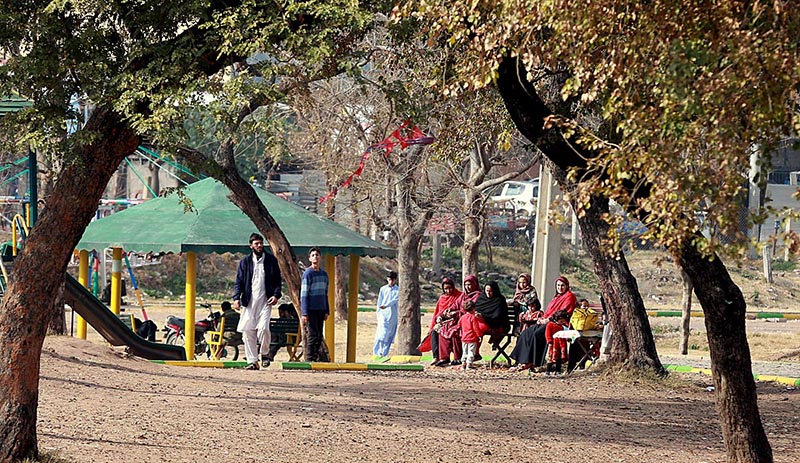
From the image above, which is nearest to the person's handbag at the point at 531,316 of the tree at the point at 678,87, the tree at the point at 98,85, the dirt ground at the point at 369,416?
the dirt ground at the point at 369,416

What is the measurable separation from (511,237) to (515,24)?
40.5 m

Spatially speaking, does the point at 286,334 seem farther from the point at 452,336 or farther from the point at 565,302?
the point at 565,302

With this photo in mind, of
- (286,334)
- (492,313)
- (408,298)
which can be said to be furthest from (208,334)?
(492,313)

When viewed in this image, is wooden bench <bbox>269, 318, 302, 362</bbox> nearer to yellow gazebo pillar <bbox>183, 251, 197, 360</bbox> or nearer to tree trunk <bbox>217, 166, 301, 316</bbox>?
tree trunk <bbox>217, 166, 301, 316</bbox>

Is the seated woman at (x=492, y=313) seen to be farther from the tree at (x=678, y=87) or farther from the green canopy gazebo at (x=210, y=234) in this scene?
the tree at (x=678, y=87)

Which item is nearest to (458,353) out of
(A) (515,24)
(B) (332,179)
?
(B) (332,179)

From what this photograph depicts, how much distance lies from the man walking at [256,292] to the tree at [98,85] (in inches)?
295

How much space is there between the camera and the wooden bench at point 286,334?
2005 cm

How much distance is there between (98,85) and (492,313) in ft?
34.0

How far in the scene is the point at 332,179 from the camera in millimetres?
27953

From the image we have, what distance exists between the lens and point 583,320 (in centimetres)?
1706

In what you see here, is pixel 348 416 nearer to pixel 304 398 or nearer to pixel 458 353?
pixel 304 398

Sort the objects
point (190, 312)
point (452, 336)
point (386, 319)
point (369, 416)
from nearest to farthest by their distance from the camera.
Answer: point (369, 416)
point (452, 336)
point (190, 312)
point (386, 319)

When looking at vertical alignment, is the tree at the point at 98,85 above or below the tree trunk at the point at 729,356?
→ above
